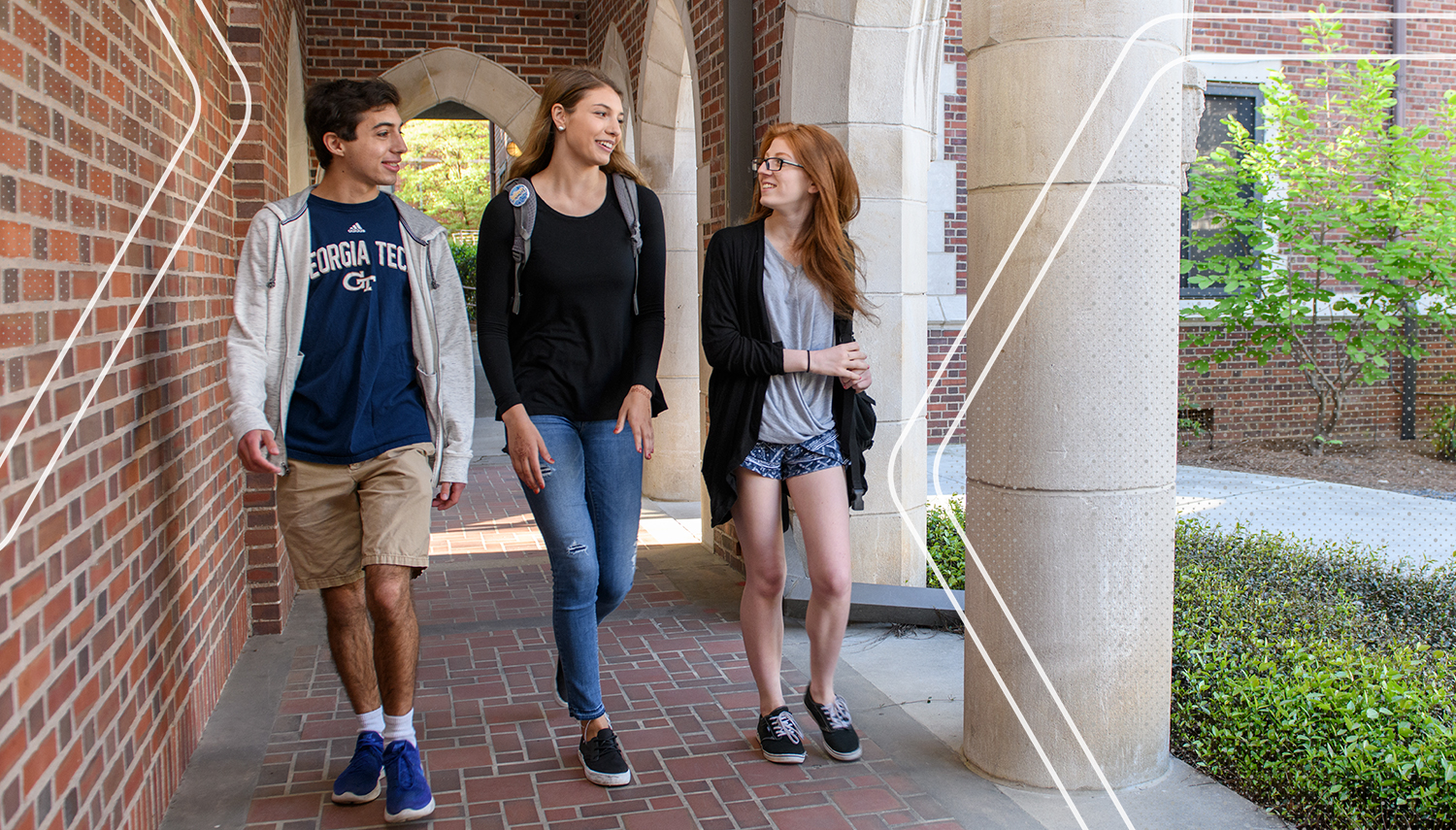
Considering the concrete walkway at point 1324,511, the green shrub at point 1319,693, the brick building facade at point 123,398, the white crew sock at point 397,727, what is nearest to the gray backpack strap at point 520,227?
the brick building facade at point 123,398

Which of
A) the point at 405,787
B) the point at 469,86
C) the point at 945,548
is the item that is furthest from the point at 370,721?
the point at 469,86

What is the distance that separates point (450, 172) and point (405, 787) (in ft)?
91.8

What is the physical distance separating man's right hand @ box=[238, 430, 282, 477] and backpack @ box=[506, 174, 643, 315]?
0.69m

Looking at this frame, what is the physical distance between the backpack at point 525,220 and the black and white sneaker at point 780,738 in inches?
50.5

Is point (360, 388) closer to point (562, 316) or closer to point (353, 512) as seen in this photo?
point (353, 512)

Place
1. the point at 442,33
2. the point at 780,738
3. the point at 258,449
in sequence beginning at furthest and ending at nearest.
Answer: the point at 442,33, the point at 780,738, the point at 258,449

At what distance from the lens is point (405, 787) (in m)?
3.08

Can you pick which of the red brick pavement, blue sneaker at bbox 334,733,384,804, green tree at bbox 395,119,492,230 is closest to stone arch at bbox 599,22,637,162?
the red brick pavement

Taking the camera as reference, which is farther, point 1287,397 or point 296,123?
point 1287,397

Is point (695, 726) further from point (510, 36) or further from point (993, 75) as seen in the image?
point (510, 36)

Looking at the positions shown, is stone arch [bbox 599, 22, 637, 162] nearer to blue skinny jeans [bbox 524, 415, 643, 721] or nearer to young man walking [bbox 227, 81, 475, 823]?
young man walking [bbox 227, 81, 475, 823]

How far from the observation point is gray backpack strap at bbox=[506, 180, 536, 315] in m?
3.10

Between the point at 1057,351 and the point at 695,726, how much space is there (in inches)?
64.3

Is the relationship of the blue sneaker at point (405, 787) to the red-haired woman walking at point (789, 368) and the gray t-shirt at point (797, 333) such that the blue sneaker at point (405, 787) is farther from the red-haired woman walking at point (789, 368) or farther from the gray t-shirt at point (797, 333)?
the gray t-shirt at point (797, 333)
